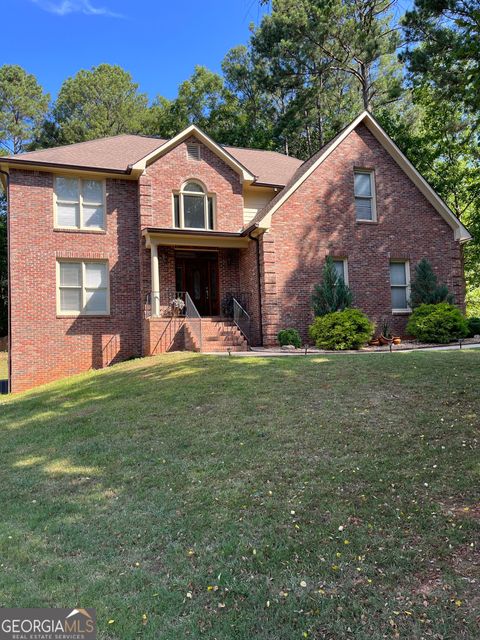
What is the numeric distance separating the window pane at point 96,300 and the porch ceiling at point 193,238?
225cm

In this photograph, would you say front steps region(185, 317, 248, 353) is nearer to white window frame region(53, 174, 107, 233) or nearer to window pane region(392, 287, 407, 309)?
white window frame region(53, 174, 107, 233)

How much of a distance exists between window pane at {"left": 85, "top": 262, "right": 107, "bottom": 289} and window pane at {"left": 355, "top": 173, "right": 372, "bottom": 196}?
349 inches

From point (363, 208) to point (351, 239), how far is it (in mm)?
1343

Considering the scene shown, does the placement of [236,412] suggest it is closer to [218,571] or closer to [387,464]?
[387,464]

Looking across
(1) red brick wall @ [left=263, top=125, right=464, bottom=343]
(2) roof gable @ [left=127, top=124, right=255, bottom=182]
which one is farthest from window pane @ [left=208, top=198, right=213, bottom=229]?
(1) red brick wall @ [left=263, top=125, right=464, bottom=343]

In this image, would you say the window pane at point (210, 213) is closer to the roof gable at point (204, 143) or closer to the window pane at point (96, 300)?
the roof gable at point (204, 143)

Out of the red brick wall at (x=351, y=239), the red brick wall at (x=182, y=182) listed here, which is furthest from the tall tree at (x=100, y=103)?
the red brick wall at (x=351, y=239)

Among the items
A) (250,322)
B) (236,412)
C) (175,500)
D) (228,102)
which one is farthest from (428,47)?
(228,102)

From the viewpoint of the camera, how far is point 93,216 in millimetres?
14797

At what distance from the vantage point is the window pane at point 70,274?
1442 centimetres

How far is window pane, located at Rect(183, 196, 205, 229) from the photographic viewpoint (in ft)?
50.2

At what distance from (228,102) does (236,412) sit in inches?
1151

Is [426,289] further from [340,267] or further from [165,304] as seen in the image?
[165,304]

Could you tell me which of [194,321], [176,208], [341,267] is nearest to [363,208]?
[341,267]
